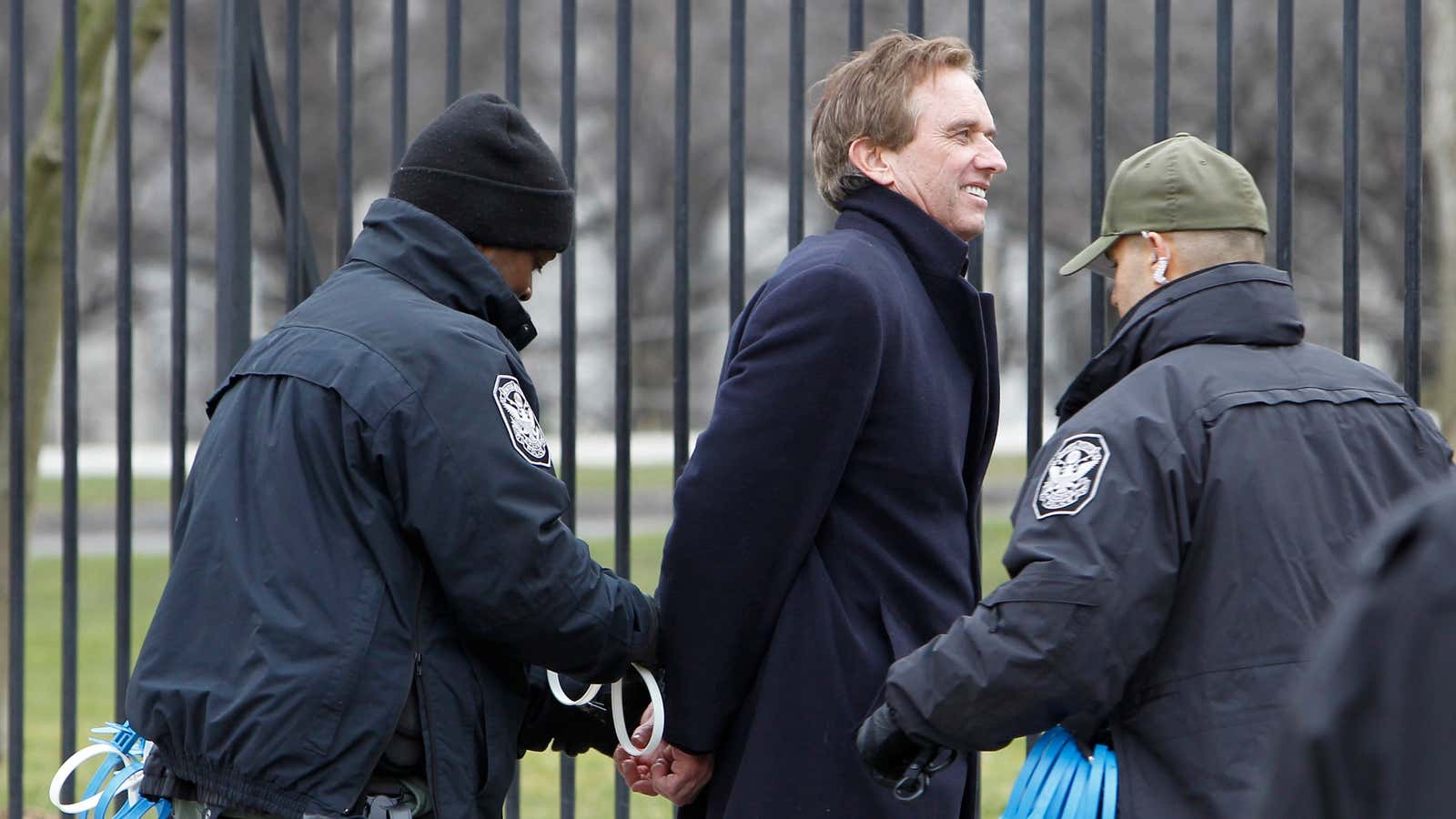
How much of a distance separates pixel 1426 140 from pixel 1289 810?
899 cm

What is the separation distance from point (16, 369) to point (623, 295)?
139 cm

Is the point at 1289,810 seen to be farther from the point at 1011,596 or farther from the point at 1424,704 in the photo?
the point at 1011,596

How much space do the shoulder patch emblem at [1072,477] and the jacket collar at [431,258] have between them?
88 centimetres

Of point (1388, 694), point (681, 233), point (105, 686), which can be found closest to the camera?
point (1388, 694)

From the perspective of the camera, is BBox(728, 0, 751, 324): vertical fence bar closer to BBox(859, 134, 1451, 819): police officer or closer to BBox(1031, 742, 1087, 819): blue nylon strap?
BBox(859, 134, 1451, 819): police officer

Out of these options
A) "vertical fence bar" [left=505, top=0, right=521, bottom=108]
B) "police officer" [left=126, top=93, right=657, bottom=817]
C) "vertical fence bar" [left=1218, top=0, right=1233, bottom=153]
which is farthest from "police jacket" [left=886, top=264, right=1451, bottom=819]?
"vertical fence bar" [left=505, top=0, right=521, bottom=108]

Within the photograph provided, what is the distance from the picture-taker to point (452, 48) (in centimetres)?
351

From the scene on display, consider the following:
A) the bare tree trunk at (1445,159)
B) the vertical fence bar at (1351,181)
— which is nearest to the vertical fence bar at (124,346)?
the vertical fence bar at (1351,181)

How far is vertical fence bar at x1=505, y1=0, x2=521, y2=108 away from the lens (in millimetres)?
3449

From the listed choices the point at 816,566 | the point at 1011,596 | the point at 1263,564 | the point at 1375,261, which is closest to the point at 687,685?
the point at 816,566

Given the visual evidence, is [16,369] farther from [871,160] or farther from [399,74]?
[871,160]

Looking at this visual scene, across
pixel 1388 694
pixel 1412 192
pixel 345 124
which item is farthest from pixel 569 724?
pixel 1388 694

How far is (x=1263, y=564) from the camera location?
7.70 ft

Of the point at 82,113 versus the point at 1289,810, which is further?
the point at 82,113
